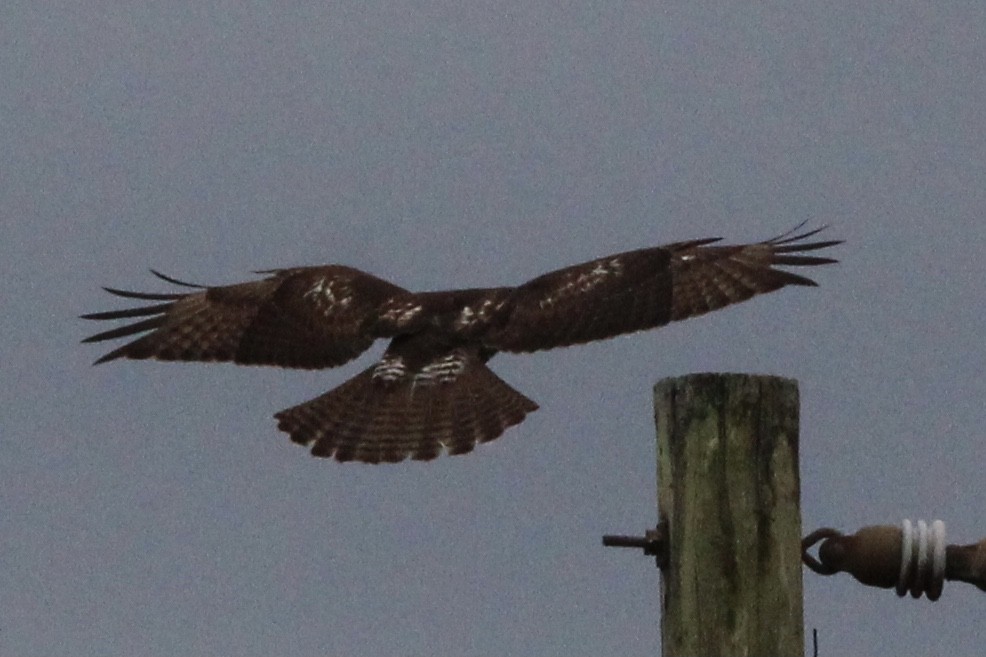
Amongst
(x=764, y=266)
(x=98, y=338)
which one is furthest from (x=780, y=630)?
(x=98, y=338)

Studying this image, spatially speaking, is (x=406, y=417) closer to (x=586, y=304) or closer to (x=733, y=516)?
(x=586, y=304)

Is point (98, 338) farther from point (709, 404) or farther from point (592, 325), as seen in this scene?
point (709, 404)

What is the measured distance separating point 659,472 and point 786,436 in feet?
1.06

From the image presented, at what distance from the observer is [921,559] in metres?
5.10

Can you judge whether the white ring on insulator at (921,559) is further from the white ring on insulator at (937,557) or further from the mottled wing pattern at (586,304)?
the mottled wing pattern at (586,304)

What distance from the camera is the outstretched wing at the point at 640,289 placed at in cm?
841

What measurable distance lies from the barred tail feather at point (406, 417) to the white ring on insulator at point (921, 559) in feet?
8.80

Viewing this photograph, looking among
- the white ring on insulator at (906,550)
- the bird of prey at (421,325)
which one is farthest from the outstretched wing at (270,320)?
the white ring on insulator at (906,550)

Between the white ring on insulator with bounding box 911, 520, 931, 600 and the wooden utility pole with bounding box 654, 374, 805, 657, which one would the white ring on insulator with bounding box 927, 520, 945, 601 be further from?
the wooden utility pole with bounding box 654, 374, 805, 657

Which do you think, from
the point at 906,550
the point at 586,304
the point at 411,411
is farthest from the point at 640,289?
the point at 906,550

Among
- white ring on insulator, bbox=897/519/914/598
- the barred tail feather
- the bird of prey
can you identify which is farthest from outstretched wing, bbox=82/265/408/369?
white ring on insulator, bbox=897/519/914/598

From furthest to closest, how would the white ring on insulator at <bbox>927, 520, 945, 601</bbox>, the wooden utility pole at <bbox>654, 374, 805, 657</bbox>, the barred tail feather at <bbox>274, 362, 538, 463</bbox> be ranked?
the barred tail feather at <bbox>274, 362, 538, 463</bbox> → the white ring on insulator at <bbox>927, 520, 945, 601</bbox> → the wooden utility pole at <bbox>654, 374, 805, 657</bbox>

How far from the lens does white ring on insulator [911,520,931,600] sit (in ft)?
16.7

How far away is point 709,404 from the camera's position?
189 inches
